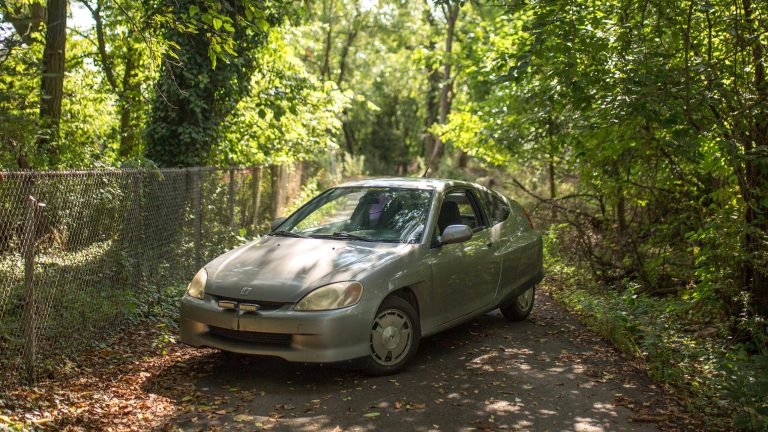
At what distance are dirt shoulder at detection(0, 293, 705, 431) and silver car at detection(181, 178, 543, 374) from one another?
13.9 inches

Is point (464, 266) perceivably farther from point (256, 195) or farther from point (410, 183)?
point (256, 195)

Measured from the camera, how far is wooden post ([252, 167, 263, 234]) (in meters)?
13.4

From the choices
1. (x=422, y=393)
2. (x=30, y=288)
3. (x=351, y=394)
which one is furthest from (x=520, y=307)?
(x=30, y=288)

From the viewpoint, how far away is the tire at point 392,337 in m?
6.16

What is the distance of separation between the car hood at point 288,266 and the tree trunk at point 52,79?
512cm

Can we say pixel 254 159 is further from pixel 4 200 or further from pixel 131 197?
pixel 4 200

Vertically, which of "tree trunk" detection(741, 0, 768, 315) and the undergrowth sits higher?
"tree trunk" detection(741, 0, 768, 315)

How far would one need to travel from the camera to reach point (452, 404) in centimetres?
564

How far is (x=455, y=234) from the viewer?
22.6ft

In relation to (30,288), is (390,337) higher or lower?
lower

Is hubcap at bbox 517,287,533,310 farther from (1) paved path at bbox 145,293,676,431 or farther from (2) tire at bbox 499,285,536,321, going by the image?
(1) paved path at bbox 145,293,676,431

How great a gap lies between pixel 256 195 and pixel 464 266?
23.3 feet

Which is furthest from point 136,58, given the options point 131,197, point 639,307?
point 639,307

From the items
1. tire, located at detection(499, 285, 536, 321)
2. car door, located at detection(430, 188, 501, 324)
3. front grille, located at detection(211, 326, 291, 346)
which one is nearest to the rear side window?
car door, located at detection(430, 188, 501, 324)
